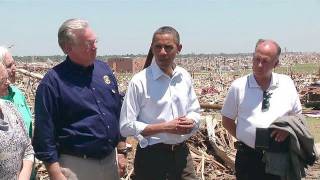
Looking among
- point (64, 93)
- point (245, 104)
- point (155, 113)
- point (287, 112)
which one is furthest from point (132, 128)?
point (287, 112)

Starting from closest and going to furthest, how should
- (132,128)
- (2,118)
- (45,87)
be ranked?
(2,118) < (45,87) < (132,128)

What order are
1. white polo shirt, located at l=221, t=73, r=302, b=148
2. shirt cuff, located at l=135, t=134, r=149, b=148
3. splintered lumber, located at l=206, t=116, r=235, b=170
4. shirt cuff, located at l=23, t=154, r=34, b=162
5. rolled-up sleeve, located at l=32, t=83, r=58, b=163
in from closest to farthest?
1. shirt cuff, located at l=23, t=154, r=34, b=162
2. rolled-up sleeve, located at l=32, t=83, r=58, b=163
3. shirt cuff, located at l=135, t=134, r=149, b=148
4. white polo shirt, located at l=221, t=73, r=302, b=148
5. splintered lumber, located at l=206, t=116, r=235, b=170

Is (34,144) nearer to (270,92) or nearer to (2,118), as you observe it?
(2,118)

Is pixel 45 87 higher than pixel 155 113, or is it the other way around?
pixel 45 87

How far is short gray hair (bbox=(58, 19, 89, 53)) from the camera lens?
14.3 ft

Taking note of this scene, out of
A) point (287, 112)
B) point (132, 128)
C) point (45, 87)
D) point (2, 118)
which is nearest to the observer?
point (2, 118)

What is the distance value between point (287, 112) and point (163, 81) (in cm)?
116

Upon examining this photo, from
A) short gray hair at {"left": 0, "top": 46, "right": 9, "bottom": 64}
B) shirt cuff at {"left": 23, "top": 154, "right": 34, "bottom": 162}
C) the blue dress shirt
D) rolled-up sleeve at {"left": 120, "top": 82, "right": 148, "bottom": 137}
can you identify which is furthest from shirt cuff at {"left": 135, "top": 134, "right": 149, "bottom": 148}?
short gray hair at {"left": 0, "top": 46, "right": 9, "bottom": 64}

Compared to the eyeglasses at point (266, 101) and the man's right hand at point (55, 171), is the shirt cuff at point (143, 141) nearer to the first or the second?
the man's right hand at point (55, 171)

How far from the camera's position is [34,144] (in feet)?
14.3

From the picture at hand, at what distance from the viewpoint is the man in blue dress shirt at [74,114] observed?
14.0 feet

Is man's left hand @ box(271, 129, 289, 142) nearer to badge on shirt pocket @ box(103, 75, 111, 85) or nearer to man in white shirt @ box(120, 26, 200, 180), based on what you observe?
man in white shirt @ box(120, 26, 200, 180)

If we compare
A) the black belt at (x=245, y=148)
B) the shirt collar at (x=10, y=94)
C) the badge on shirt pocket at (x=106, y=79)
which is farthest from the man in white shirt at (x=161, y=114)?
the shirt collar at (x=10, y=94)

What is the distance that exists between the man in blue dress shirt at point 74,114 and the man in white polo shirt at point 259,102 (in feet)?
4.17
